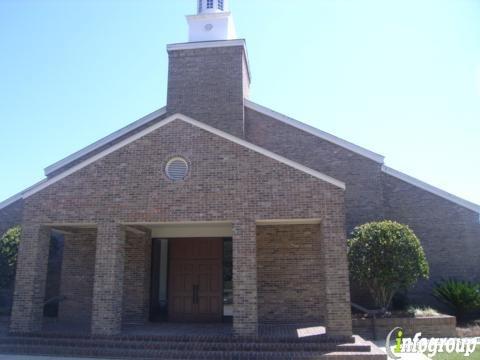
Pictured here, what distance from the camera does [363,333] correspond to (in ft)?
44.0

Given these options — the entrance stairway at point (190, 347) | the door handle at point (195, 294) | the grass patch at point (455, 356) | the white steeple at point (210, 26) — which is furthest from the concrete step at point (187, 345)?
the white steeple at point (210, 26)

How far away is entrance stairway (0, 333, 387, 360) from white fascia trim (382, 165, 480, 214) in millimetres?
8442

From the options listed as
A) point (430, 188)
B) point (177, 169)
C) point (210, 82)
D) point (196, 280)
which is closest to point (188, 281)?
point (196, 280)

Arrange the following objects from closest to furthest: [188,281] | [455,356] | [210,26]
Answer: [455,356]
[188,281]
[210,26]

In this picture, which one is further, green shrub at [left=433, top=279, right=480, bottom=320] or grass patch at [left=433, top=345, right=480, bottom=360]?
green shrub at [left=433, top=279, right=480, bottom=320]

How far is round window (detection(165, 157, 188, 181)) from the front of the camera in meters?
12.5

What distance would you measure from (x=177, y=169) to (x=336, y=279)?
5.25 metres

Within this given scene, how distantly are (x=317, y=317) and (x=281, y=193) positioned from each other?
503cm

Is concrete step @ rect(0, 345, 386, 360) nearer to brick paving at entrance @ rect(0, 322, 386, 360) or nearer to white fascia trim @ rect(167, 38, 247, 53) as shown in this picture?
brick paving at entrance @ rect(0, 322, 386, 360)

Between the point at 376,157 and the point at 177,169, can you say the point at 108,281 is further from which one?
the point at 376,157

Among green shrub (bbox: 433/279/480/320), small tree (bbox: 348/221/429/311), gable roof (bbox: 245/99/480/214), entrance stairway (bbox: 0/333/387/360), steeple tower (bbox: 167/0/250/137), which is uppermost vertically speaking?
steeple tower (bbox: 167/0/250/137)

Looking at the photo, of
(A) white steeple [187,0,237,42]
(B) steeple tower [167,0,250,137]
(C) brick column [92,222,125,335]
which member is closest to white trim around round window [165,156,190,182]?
(C) brick column [92,222,125,335]

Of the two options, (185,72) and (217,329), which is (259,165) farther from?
(185,72)

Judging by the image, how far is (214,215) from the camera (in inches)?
473
